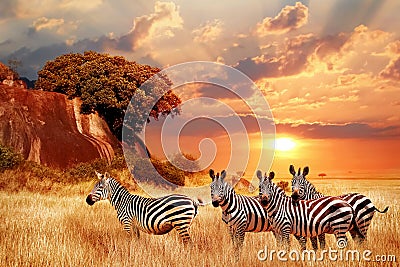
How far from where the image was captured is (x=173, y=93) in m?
32.4

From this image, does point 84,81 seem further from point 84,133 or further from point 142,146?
point 142,146

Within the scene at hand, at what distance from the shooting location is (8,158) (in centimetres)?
2288

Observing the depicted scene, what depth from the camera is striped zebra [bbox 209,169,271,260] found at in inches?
351

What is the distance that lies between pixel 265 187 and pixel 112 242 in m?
3.72

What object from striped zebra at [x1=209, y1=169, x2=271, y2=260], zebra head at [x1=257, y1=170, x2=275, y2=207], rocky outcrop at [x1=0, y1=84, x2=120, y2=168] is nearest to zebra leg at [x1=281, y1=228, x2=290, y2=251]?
zebra head at [x1=257, y1=170, x2=275, y2=207]

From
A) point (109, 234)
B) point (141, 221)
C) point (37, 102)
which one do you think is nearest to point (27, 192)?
point (37, 102)

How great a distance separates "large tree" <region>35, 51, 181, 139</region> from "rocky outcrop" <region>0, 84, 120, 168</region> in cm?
123

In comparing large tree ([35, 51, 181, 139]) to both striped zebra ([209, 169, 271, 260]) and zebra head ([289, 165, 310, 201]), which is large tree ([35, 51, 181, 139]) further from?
striped zebra ([209, 169, 271, 260])

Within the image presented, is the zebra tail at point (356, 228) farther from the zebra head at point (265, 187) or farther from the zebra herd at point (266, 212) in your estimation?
the zebra head at point (265, 187)

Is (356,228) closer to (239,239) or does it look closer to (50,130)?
(239,239)

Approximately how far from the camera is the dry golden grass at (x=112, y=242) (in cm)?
870

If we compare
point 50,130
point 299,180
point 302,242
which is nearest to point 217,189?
point 302,242

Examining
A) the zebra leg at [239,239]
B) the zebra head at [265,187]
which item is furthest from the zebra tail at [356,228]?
the zebra leg at [239,239]

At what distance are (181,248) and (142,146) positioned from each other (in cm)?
2109
